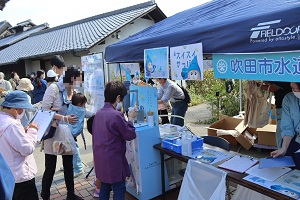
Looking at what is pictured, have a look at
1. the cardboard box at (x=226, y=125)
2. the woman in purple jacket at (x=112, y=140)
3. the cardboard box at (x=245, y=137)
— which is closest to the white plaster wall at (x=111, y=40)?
the cardboard box at (x=226, y=125)

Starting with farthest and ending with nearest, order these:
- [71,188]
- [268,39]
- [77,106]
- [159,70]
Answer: [71,188] < [77,106] < [159,70] < [268,39]

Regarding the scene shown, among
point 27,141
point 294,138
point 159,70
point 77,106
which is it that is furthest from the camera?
point 77,106

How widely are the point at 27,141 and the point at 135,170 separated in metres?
1.55

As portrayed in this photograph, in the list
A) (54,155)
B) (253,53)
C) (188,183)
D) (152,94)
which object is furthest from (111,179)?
(253,53)

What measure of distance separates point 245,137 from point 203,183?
3092 millimetres

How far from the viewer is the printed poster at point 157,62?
9.18ft

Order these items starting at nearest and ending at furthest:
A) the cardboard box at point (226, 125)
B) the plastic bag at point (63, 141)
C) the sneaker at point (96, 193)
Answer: the plastic bag at point (63, 141) → the sneaker at point (96, 193) → the cardboard box at point (226, 125)

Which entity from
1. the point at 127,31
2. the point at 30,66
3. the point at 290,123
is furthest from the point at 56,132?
the point at 30,66

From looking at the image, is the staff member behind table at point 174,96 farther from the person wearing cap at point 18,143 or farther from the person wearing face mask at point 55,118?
the person wearing cap at point 18,143

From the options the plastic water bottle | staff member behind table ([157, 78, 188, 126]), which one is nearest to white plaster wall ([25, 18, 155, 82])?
staff member behind table ([157, 78, 188, 126])

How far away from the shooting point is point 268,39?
186 cm

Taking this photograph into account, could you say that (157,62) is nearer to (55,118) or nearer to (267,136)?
(55,118)

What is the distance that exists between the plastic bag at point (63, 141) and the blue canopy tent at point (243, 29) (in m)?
1.43

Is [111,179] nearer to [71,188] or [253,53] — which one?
[71,188]
